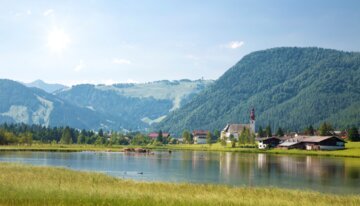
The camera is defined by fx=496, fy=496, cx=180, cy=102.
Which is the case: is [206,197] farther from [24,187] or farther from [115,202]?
[24,187]

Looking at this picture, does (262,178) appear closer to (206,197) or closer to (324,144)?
(206,197)

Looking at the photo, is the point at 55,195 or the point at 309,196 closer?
the point at 55,195

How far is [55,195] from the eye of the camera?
34125 mm

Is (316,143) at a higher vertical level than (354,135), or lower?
lower

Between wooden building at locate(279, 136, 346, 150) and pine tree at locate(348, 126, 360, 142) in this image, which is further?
pine tree at locate(348, 126, 360, 142)

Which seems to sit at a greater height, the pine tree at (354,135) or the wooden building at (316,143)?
the pine tree at (354,135)

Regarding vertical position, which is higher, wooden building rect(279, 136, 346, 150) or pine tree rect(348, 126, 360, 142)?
pine tree rect(348, 126, 360, 142)

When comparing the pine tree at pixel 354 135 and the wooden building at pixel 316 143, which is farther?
the pine tree at pixel 354 135

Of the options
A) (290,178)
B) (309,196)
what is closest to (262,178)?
(290,178)

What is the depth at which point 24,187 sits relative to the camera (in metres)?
37.6

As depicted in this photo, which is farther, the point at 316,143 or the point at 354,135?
the point at 354,135

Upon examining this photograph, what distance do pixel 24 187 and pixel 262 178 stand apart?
137 feet

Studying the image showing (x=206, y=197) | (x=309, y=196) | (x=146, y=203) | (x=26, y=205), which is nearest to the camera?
(x=26, y=205)

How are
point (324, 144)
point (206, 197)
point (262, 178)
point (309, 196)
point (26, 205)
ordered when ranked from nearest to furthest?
point (26, 205) < point (206, 197) < point (309, 196) < point (262, 178) < point (324, 144)
